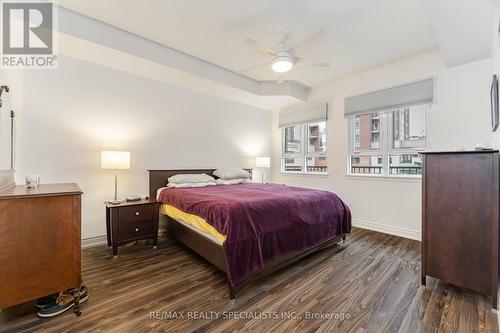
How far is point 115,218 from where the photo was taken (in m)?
2.72

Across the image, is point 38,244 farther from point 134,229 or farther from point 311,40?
point 311,40

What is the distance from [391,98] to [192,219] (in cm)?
Result: 354

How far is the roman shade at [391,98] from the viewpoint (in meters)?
Result: 3.33

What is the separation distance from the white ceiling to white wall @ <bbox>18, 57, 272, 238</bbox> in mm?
820

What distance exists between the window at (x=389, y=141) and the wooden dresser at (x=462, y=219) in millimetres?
1705

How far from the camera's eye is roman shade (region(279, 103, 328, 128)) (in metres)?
4.59

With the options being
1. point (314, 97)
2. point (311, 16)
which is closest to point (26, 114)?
point (311, 16)

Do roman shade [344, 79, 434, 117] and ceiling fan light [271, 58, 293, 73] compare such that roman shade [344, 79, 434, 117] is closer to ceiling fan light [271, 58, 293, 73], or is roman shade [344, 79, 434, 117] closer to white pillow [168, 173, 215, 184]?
ceiling fan light [271, 58, 293, 73]

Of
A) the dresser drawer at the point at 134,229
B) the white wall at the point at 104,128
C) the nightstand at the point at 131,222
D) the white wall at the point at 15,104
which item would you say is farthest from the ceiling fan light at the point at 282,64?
the white wall at the point at 15,104

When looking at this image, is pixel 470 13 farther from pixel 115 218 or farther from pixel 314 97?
pixel 115 218

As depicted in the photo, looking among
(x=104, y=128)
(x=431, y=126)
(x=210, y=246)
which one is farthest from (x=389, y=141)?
(x=104, y=128)

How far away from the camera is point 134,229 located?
2871mm

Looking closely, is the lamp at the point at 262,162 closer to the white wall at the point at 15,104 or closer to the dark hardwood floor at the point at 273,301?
the dark hardwood floor at the point at 273,301

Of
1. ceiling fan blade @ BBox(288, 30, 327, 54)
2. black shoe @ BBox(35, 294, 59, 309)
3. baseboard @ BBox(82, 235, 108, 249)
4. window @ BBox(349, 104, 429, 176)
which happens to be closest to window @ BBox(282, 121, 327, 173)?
window @ BBox(349, 104, 429, 176)
